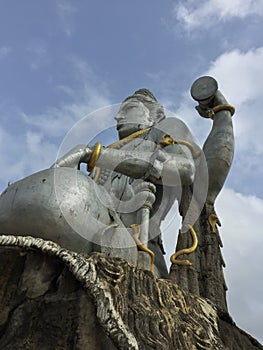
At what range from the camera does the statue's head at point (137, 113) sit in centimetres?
630

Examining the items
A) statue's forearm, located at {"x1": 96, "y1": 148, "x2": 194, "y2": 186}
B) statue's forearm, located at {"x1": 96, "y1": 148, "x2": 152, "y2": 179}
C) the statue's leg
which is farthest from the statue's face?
the statue's leg

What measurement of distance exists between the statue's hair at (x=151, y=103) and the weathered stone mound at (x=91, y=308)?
3.03 meters

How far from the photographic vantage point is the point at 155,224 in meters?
5.38

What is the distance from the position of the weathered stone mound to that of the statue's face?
8.83ft

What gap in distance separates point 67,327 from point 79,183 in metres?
1.46

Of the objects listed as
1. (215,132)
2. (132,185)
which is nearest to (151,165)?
(132,185)

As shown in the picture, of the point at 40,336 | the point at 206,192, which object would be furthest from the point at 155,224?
the point at 40,336

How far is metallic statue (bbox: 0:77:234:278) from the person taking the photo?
Answer: 13.2 ft

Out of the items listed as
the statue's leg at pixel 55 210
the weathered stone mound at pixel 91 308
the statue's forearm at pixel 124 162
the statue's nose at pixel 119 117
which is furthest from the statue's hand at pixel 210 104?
the weathered stone mound at pixel 91 308

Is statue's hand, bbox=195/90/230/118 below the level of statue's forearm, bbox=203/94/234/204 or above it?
above

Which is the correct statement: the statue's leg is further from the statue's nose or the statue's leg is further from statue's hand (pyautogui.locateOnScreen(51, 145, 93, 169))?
the statue's nose

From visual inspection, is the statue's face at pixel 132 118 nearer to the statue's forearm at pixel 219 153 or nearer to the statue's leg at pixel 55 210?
the statue's forearm at pixel 219 153

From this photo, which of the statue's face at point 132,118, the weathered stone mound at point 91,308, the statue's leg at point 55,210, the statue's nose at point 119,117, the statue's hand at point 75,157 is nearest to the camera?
the weathered stone mound at point 91,308

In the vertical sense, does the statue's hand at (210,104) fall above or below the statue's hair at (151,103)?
below
